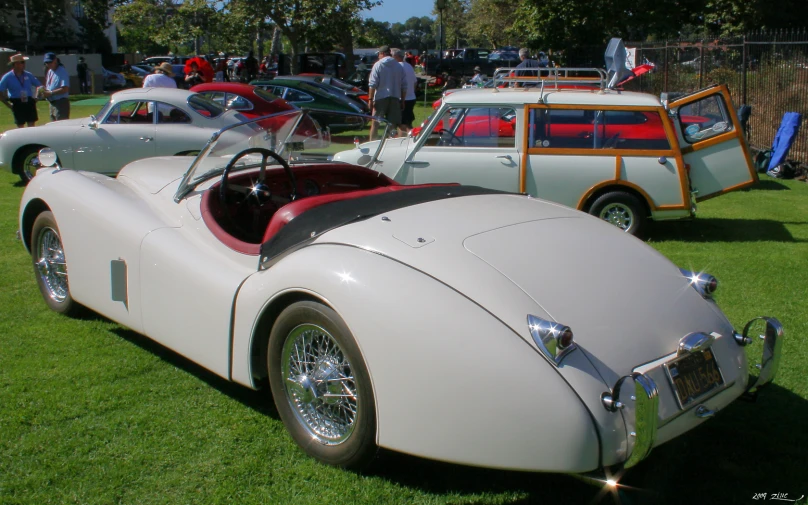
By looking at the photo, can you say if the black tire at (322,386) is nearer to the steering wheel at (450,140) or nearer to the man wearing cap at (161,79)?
the steering wheel at (450,140)

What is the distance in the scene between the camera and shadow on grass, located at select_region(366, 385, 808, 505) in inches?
117

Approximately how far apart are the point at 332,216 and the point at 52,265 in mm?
2444

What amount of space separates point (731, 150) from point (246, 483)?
247 inches

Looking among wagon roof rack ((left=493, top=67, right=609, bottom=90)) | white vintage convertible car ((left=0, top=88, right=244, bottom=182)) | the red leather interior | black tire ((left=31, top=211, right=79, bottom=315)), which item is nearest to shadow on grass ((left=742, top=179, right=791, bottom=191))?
wagon roof rack ((left=493, top=67, right=609, bottom=90))

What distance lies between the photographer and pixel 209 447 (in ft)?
11.2

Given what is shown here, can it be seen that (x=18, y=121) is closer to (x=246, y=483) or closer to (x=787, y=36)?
(x=246, y=483)

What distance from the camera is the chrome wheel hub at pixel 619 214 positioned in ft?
24.5

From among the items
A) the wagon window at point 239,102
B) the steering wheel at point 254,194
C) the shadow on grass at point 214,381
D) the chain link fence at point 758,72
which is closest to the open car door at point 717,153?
the steering wheel at point 254,194

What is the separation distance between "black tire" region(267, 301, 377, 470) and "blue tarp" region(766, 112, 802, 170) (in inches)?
409

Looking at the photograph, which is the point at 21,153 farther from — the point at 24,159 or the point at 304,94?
the point at 304,94

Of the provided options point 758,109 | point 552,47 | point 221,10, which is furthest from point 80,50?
Answer: point 758,109

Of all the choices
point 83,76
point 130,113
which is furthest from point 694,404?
point 83,76

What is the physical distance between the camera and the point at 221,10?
27266 mm

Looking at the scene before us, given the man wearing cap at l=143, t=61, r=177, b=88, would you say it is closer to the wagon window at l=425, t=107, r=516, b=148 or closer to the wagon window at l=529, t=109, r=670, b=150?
the wagon window at l=425, t=107, r=516, b=148
